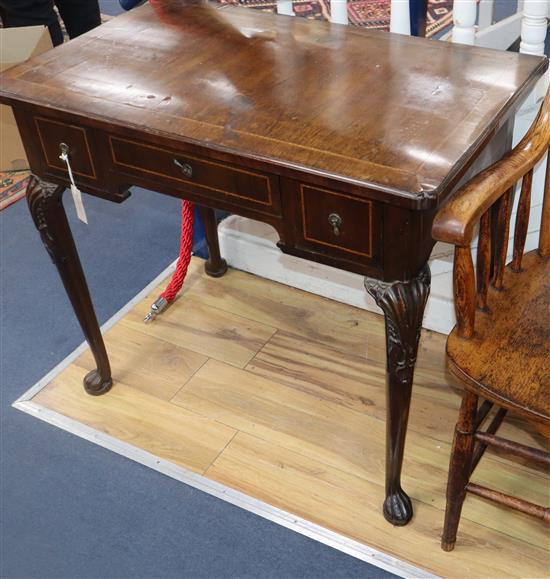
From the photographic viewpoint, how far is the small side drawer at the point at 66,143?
1.52 metres

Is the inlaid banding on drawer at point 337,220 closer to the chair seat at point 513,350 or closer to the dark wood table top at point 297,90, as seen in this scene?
the dark wood table top at point 297,90

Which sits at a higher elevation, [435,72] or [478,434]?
[435,72]

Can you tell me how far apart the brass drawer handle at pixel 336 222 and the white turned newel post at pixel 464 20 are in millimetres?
747

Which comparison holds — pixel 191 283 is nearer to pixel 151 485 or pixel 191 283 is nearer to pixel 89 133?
pixel 151 485

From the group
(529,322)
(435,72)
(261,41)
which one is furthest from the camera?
(261,41)

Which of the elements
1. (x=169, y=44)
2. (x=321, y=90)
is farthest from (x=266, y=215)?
(x=169, y=44)

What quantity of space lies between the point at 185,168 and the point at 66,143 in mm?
283

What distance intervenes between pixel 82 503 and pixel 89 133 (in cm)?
81

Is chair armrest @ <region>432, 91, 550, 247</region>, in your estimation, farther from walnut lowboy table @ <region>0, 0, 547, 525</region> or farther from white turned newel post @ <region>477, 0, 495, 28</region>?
white turned newel post @ <region>477, 0, 495, 28</region>

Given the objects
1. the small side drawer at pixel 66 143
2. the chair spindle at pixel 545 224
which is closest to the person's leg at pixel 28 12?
the small side drawer at pixel 66 143

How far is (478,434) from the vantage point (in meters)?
1.43

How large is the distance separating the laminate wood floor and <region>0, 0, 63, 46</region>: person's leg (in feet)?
4.34

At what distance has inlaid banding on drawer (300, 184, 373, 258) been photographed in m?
1.26

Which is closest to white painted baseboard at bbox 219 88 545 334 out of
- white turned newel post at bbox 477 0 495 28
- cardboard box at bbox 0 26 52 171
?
cardboard box at bbox 0 26 52 171
